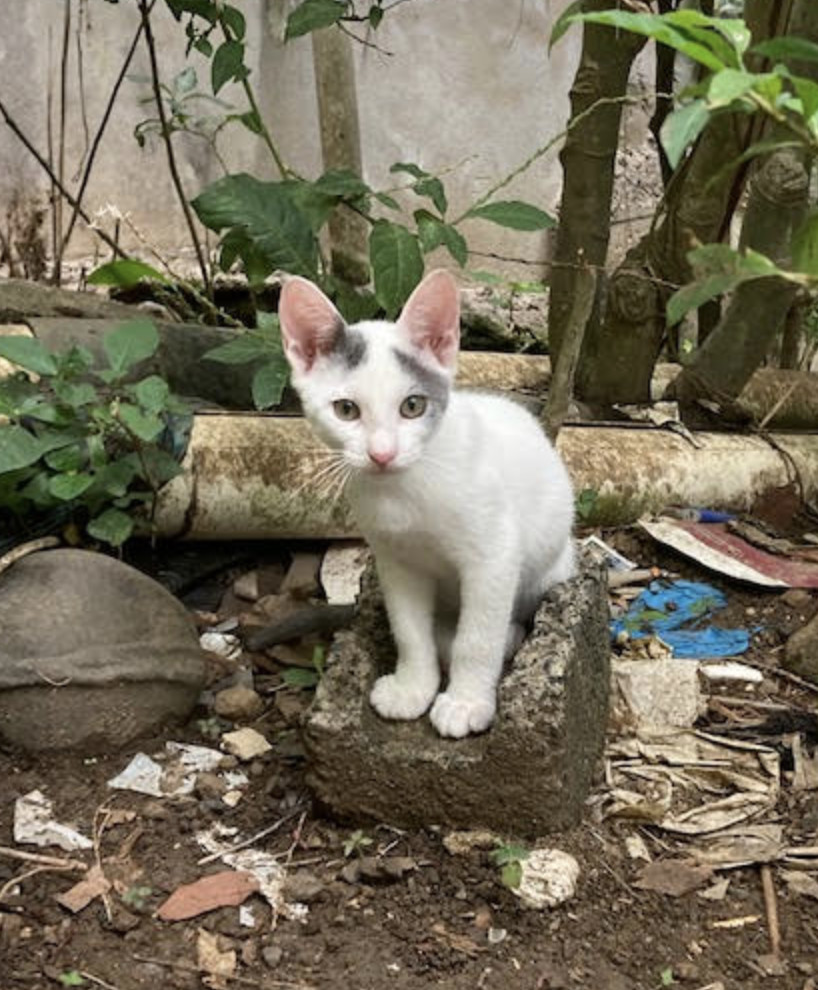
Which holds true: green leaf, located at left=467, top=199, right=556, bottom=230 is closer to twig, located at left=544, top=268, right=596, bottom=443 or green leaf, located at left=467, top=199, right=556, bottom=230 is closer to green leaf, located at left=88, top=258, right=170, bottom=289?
twig, located at left=544, top=268, right=596, bottom=443

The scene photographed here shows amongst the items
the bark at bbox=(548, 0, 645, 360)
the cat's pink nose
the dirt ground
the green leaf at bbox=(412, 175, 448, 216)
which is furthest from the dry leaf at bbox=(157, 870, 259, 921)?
the bark at bbox=(548, 0, 645, 360)

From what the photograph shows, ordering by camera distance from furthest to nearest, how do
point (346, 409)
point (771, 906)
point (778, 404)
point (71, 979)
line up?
1. point (778, 404)
2. point (771, 906)
3. point (346, 409)
4. point (71, 979)

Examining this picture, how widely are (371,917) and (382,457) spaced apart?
813 mm

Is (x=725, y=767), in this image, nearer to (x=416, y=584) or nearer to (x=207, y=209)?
(x=416, y=584)

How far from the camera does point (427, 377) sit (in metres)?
2.33

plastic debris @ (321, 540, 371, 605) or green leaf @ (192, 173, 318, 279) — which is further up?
green leaf @ (192, 173, 318, 279)

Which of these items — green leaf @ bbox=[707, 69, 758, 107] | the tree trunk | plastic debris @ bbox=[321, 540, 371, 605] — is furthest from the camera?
the tree trunk

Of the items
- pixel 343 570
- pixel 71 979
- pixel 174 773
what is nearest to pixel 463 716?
pixel 174 773

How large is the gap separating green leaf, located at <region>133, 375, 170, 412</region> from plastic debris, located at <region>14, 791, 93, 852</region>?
899mm

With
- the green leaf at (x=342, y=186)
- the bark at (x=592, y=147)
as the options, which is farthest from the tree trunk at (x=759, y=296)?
the green leaf at (x=342, y=186)

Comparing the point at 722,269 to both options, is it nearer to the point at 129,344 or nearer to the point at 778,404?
the point at 129,344

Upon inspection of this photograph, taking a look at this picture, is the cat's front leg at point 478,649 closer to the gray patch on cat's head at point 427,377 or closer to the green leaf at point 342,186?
the gray patch on cat's head at point 427,377

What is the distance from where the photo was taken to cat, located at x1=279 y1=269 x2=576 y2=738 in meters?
2.30

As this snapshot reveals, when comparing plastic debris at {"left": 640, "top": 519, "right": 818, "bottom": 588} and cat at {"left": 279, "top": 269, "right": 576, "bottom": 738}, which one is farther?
plastic debris at {"left": 640, "top": 519, "right": 818, "bottom": 588}
